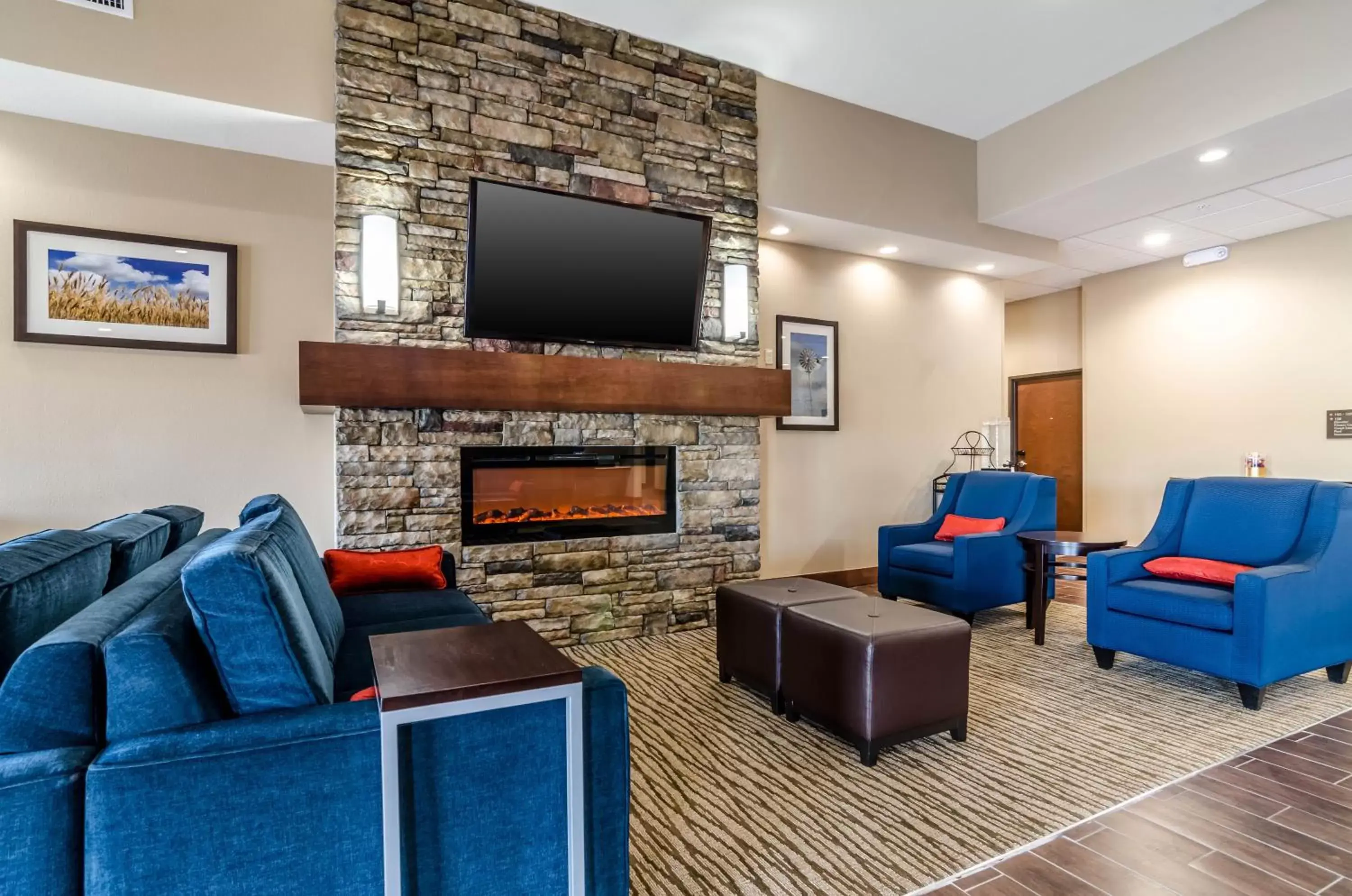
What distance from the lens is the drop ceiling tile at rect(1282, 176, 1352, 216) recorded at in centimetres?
469

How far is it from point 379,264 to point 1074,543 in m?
4.05

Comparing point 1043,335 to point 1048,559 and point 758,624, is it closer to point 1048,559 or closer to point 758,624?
point 1048,559

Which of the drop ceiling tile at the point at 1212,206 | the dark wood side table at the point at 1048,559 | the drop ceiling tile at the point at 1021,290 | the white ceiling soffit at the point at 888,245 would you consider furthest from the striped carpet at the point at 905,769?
the drop ceiling tile at the point at 1021,290

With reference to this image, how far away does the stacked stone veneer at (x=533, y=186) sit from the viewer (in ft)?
11.9

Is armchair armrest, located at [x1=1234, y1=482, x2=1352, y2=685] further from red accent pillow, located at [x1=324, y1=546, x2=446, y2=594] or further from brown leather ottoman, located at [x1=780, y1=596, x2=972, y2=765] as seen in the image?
red accent pillow, located at [x1=324, y1=546, x2=446, y2=594]

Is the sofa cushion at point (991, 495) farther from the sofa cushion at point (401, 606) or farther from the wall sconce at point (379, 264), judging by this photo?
the wall sconce at point (379, 264)

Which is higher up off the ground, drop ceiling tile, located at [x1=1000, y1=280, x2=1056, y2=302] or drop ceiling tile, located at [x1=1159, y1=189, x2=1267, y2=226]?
drop ceiling tile, located at [x1=1159, y1=189, x2=1267, y2=226]

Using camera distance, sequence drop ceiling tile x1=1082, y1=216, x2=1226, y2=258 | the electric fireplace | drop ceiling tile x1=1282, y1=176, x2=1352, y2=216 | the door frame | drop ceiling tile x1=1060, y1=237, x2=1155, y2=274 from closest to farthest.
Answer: the electric fireplace, drop ceiling tile x1=1282, y1=176, x2=1352, y2=216, drop ceiling tile x1=1082, y1=216, x2=1226, y2=258, drop ceiling tile x1=1060, y1=237, x2=1155, y2=274, the door frame

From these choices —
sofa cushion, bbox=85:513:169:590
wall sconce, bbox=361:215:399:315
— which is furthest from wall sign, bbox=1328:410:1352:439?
sofa cushion, bbox=85:513:169:590

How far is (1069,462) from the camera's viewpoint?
7410 mm

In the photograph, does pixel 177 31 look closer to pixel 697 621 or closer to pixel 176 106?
pixel 176 106

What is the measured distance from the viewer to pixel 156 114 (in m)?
3.43

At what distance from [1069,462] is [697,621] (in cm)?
499

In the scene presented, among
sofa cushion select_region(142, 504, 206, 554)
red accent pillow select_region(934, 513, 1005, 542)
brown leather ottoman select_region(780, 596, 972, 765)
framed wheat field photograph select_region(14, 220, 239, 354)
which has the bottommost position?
brown leather ottoman select_region(780, 596, 972, 765)
